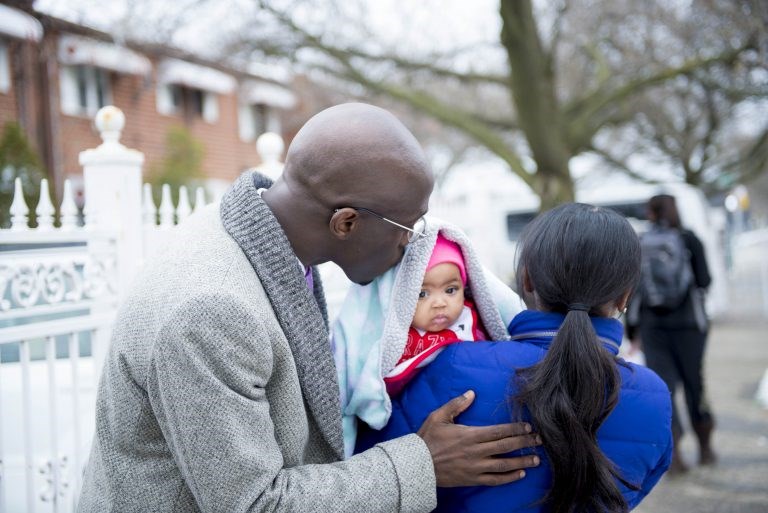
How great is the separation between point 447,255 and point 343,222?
516 mm

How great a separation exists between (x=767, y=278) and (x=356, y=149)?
50.1 ft

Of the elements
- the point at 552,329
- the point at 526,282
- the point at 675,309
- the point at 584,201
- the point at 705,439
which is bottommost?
the point at 705,439

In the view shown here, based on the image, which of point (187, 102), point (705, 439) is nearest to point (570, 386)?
point (705, 439)

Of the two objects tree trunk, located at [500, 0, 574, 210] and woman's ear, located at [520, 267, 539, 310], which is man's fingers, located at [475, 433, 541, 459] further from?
tree trunk, located at [500, 0, 574, 210]

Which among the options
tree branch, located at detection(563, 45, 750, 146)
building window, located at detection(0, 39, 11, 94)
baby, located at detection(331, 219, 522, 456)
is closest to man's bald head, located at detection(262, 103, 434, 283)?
baby, located at detection(331, 219, 522, 456)

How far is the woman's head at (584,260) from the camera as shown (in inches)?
68.2

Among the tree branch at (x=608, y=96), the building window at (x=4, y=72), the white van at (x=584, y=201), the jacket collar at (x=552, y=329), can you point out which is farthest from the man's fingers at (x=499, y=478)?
the building window at (x=4, y=72)

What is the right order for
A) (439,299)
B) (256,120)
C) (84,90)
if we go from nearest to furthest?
1. (439,299)
2. (84,90)
3. (256,120)

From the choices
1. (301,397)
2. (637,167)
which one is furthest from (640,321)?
(637,167)

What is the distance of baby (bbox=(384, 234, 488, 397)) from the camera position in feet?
6.70

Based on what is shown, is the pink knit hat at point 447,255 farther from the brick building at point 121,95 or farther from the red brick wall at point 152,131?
the red brick wall at point 152,131

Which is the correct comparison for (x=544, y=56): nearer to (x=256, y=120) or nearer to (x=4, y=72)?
(x=4, y=72)

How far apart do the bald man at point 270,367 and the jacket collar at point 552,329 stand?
23 centimetres

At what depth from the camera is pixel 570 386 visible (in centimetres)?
166
